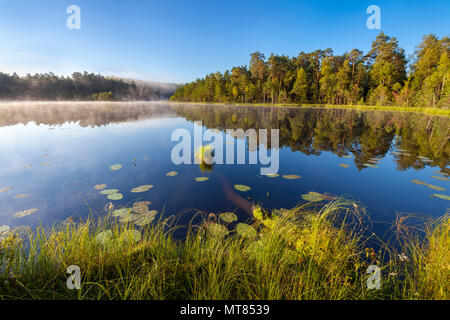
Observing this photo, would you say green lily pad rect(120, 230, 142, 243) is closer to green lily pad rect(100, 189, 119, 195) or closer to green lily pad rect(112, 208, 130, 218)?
green lily pad rect(112, 208, 130, 218)

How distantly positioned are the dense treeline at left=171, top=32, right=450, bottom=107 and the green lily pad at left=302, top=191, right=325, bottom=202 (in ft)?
128

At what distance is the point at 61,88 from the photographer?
9919cm

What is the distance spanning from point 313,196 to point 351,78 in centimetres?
6498

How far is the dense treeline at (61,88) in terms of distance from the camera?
3253 inches

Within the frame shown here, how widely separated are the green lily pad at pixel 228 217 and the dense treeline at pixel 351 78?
136 ft

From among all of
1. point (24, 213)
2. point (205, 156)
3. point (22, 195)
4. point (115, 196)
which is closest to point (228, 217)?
point (115, 196)

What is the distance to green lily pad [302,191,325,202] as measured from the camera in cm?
488

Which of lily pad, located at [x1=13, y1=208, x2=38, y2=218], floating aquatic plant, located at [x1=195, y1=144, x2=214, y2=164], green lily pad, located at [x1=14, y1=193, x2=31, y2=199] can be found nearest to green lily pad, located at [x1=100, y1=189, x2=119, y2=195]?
lily pad, located at [x1=13, y1=208, x2=38, y2=218]

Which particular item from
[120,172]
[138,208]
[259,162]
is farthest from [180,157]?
[138,208]

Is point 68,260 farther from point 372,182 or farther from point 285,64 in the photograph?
point 285,64

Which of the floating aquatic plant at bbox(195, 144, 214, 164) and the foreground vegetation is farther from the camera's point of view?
the floating aquatic plant at bbox(195, 144, 214, 164)

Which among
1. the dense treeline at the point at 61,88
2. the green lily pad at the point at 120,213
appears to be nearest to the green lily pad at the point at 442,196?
the green lily pad at the point at 120,213

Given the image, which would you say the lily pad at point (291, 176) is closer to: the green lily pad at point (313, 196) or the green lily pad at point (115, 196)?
the green lily pad at point (313, 196)
